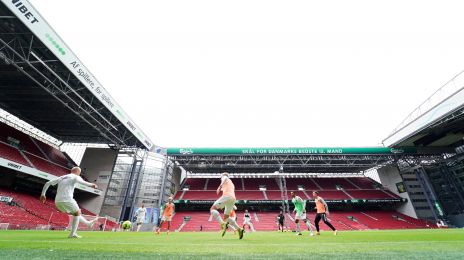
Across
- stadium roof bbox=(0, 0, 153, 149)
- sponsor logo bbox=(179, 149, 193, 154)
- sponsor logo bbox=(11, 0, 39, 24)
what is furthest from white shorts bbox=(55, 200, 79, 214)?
sponsor logo bbox=(179, 149, 193, 154)

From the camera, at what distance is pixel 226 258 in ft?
8.63

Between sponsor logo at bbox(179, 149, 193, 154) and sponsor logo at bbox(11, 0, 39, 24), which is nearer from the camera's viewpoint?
sponsor logo at bbox(11, 0, 39, 24)

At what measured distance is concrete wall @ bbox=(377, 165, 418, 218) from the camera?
30.5 m

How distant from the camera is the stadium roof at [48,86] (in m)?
12.5

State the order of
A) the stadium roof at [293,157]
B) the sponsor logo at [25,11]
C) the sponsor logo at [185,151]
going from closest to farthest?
the sponsor logo at [25,11]
the sponsor logo at [185,151]
the stadium roof at [293,157]

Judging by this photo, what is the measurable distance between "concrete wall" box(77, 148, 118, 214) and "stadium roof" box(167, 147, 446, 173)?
7.71m

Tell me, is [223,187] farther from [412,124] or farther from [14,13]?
[412,124]

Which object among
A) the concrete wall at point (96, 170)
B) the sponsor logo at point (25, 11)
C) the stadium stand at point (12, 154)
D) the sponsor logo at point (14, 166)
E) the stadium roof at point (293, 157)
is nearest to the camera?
the sponsor logo at point (25, 11)

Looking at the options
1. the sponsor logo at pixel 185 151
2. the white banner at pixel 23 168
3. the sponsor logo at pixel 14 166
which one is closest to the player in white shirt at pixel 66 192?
the white banner at pixel 23 168

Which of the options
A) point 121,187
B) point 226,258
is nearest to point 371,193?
point 121,187

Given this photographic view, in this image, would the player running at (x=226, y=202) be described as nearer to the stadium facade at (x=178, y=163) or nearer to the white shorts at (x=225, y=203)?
the white shorts at (x=225, y=203)

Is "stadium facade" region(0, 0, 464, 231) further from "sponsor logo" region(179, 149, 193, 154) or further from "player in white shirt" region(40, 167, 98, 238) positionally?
"player in white shirt" region(40, 167, 98, 238)

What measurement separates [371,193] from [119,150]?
35211mm

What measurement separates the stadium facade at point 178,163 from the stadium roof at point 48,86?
0.31 feet
